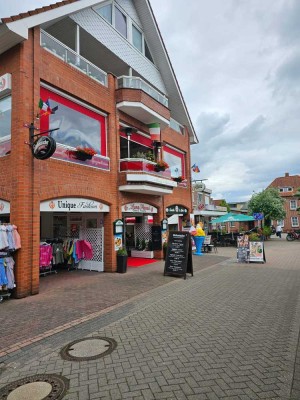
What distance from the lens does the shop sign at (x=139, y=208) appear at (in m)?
12.5

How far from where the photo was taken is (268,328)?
5.30 m

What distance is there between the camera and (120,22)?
13797 millimetres

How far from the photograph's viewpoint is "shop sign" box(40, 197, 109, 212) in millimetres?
8737

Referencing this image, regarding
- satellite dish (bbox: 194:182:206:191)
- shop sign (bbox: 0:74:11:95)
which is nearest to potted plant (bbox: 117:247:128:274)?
shop sign (bbox: 0:74:11:95)

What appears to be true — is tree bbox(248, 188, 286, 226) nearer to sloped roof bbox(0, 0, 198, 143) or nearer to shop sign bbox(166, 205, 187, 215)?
shop sign bbox(166, 205, 187, 215)

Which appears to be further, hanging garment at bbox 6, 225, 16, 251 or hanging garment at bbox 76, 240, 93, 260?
hanging garment at bbox 76, 240, 93, 260

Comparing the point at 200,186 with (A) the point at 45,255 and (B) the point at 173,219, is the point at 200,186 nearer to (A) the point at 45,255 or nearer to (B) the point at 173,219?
(B) the point at 173,219

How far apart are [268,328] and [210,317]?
45.5 inches

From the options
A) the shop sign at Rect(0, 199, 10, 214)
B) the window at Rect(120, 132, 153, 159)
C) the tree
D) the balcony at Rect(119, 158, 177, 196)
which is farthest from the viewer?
the tree

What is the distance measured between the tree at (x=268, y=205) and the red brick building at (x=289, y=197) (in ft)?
63.3

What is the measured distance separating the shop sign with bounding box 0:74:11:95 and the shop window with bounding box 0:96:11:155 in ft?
1.09

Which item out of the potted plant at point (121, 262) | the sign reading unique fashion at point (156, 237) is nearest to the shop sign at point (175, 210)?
the sign reading unique fashion at point (156, 237)

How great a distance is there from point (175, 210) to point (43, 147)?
10.9 meters

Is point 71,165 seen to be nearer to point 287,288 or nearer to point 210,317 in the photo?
point 210,317
